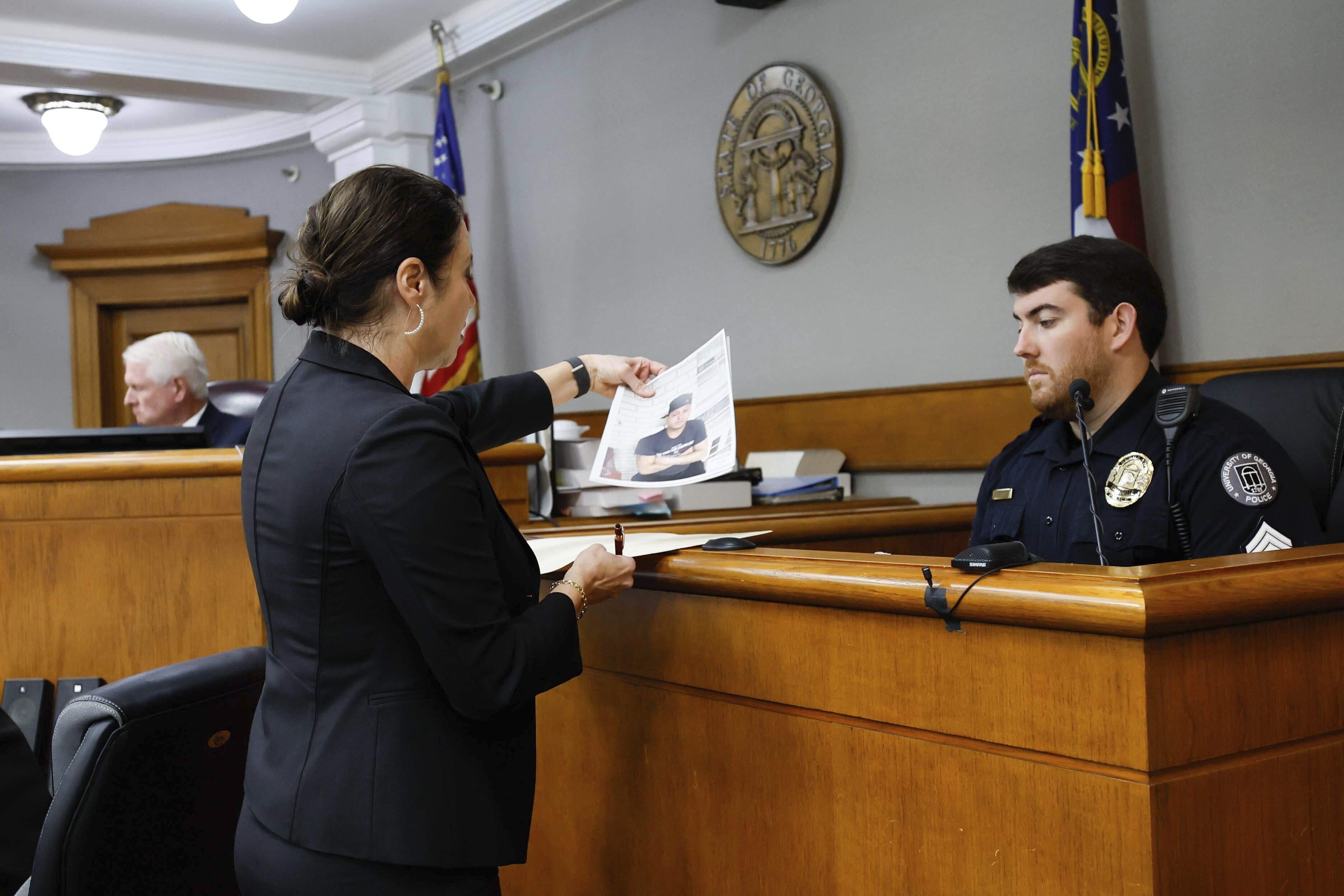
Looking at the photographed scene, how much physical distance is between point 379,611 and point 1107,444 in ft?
4.12

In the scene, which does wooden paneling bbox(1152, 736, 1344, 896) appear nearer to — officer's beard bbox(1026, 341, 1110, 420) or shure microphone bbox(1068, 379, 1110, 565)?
shure microphone bbox(1068, 379, 1110, 565)

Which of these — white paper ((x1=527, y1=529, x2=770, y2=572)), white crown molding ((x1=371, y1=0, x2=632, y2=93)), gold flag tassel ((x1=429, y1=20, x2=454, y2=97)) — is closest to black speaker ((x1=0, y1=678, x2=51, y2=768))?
white paper ((x1=527, y1=529, x2=770, y2=572))

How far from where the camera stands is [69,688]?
1.91m

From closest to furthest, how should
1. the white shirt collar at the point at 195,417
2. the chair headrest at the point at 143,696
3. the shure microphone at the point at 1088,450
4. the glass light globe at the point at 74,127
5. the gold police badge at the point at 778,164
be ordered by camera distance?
1. the chair headrest at the point at 143,696
2. the shure microphone at the point at 1088,450
3. the gold police badge at the point at 778,164
4. the white shirt collar at the point at 195,417
5. the glass light globe at the point at 74,127

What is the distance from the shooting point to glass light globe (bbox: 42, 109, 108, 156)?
16.5 feet

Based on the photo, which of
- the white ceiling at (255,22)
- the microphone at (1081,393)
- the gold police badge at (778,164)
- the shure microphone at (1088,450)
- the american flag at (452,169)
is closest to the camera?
the shure microphone at (1088,450)

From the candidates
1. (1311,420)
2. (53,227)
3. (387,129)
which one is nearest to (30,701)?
(1311,420)

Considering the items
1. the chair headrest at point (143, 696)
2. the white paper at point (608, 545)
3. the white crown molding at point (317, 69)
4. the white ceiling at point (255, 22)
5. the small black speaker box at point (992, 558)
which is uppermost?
the white ceiling at point (255, 22)

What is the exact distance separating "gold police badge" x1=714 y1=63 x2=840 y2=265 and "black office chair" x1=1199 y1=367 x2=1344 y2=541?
1.67 meters

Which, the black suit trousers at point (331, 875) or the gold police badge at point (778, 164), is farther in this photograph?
the gold police badge at point (778, 164)

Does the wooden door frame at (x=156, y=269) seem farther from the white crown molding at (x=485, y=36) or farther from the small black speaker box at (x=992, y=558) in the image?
the small black speaker box at (x=992, y=558)

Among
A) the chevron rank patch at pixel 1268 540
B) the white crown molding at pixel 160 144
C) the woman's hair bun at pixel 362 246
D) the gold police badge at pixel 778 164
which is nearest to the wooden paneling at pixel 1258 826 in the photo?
the chevron rank patch at pixel 1268 540

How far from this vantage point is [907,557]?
3.85ft

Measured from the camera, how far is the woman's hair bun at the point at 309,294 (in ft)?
3.73
